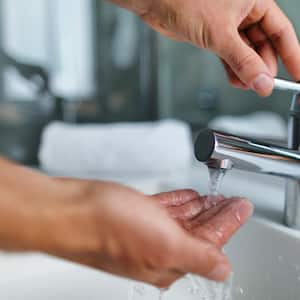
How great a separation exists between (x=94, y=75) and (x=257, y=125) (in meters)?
0.36

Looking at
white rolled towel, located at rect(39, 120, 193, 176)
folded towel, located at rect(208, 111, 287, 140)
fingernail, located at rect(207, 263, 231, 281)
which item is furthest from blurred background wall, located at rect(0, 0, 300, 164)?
fingernail, located at rect(207, 263, 231, 281)

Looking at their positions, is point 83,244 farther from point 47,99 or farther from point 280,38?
point 47,99

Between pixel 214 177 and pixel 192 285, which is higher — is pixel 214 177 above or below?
above

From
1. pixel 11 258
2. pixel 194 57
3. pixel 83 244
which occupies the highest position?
pixel 194 57

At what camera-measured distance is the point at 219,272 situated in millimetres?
382

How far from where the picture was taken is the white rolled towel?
0.82 m

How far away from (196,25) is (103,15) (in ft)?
1.63

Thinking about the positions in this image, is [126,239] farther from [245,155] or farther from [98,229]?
[245,155]

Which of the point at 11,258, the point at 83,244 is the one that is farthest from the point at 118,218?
the point at 11,258

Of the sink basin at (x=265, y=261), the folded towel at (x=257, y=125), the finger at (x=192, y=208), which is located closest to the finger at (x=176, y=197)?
the finger at (x=192, y=208)

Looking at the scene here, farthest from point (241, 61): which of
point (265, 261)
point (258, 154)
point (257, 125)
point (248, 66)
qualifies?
point (257, 125)

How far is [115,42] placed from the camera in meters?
1.07

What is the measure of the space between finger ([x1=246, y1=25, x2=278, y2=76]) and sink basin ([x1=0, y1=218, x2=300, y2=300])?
0.22 m

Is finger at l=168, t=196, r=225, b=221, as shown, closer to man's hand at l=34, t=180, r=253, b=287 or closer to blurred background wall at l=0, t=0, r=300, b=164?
man's hand at l=34, t=180, r=253, b=287
